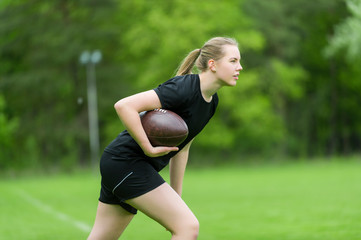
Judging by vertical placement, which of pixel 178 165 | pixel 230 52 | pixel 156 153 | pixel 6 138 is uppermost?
pixel 6 138

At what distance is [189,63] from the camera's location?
4730 mm

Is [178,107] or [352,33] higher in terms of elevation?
[352,33]

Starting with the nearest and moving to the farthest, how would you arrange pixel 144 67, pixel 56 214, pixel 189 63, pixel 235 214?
pixel 189 63 < pixel 235 214 < pixel 56 214 < pixel 144 67

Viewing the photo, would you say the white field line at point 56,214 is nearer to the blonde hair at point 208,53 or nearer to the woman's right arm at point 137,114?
the blonde hair at point 208,53

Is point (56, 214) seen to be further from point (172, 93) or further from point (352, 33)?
point (352, 33)

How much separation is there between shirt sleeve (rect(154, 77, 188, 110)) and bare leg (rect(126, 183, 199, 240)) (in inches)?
24.1

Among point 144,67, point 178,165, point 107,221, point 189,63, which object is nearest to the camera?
point 107,221

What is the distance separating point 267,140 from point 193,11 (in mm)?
11959

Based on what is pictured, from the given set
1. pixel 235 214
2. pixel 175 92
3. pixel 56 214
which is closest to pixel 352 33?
pixel 235 214

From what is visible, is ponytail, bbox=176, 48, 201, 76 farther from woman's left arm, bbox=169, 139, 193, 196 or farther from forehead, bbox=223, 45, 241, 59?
woman's left arm, bbox=169, 139, 193, 196

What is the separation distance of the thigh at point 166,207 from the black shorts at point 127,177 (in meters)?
0.05

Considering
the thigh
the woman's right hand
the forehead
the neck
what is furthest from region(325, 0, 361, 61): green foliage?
the thigh

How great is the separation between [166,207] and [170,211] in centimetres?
4

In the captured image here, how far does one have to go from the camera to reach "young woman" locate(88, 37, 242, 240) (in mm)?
4164
